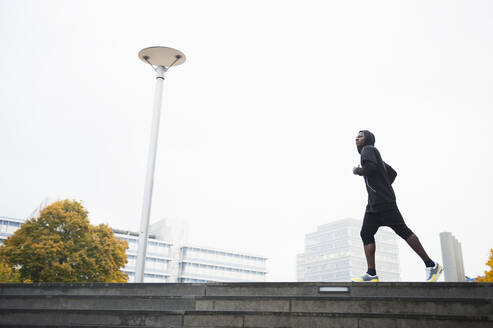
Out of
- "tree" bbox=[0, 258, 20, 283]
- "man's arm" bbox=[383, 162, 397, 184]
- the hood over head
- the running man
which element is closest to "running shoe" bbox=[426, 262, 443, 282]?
the running man

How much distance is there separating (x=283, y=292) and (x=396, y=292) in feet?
5.19

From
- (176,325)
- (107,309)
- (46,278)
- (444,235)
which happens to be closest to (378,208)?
(176,325)

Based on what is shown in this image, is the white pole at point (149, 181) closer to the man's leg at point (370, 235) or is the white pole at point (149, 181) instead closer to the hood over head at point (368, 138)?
the man's leg at point (370, 235)

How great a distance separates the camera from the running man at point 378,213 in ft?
24.1

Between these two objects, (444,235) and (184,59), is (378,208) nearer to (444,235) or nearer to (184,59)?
(184,59)

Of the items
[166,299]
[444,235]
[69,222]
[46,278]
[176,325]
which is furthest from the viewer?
[69,222]

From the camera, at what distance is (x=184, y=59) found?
12.4m

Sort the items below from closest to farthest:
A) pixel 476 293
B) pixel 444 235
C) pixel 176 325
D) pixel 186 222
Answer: pixel 476 293, pixel 176 325, pixel 444 235, pixel 186 222

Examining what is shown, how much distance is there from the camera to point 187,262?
10238 centimetres

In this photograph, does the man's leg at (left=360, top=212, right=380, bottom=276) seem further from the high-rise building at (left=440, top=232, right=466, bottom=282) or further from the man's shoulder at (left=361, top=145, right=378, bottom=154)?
the high-rise building at (left=440, top=232, right=466, bottom=282)

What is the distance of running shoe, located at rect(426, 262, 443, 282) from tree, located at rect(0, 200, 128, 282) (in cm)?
2899

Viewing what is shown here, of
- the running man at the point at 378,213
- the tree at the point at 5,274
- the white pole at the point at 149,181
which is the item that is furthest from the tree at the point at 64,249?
the running man at the point at 378,213

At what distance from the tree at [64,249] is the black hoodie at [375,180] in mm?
28316

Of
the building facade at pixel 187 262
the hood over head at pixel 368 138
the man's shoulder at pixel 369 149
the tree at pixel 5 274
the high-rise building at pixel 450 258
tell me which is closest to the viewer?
the man's shoulder at pixel 369 149
